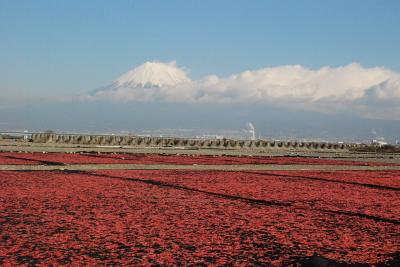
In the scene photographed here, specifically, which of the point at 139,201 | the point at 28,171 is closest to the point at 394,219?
the point at 139,201

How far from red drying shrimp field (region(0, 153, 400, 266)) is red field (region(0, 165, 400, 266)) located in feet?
0.06

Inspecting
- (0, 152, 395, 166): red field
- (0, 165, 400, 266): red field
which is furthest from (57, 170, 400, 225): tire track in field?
(0, 152, 395, 166): red field

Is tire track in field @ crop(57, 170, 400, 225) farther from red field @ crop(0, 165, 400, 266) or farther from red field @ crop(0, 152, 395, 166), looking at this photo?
red field @ crop(0, 152, 395, 166)

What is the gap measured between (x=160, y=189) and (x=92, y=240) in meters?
8.36

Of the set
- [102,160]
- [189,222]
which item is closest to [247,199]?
[189,222]

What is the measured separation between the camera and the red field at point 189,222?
873 centimetres

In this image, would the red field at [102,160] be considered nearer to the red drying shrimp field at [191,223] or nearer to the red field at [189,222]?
the red field at [189,222]

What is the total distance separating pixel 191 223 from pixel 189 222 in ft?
Answer: 0.44

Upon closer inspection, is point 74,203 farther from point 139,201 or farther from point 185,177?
point 185,177

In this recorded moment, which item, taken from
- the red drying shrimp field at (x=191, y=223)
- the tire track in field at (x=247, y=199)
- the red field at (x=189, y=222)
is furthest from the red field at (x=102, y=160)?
the red drying shrimp field at (x=191, y=223)

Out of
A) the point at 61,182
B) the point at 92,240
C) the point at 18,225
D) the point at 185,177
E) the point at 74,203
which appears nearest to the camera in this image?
the point at 92,240

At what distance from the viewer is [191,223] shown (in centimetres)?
1170

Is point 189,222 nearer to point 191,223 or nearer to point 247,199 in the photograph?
point 191,223

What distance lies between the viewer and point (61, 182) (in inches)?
755
